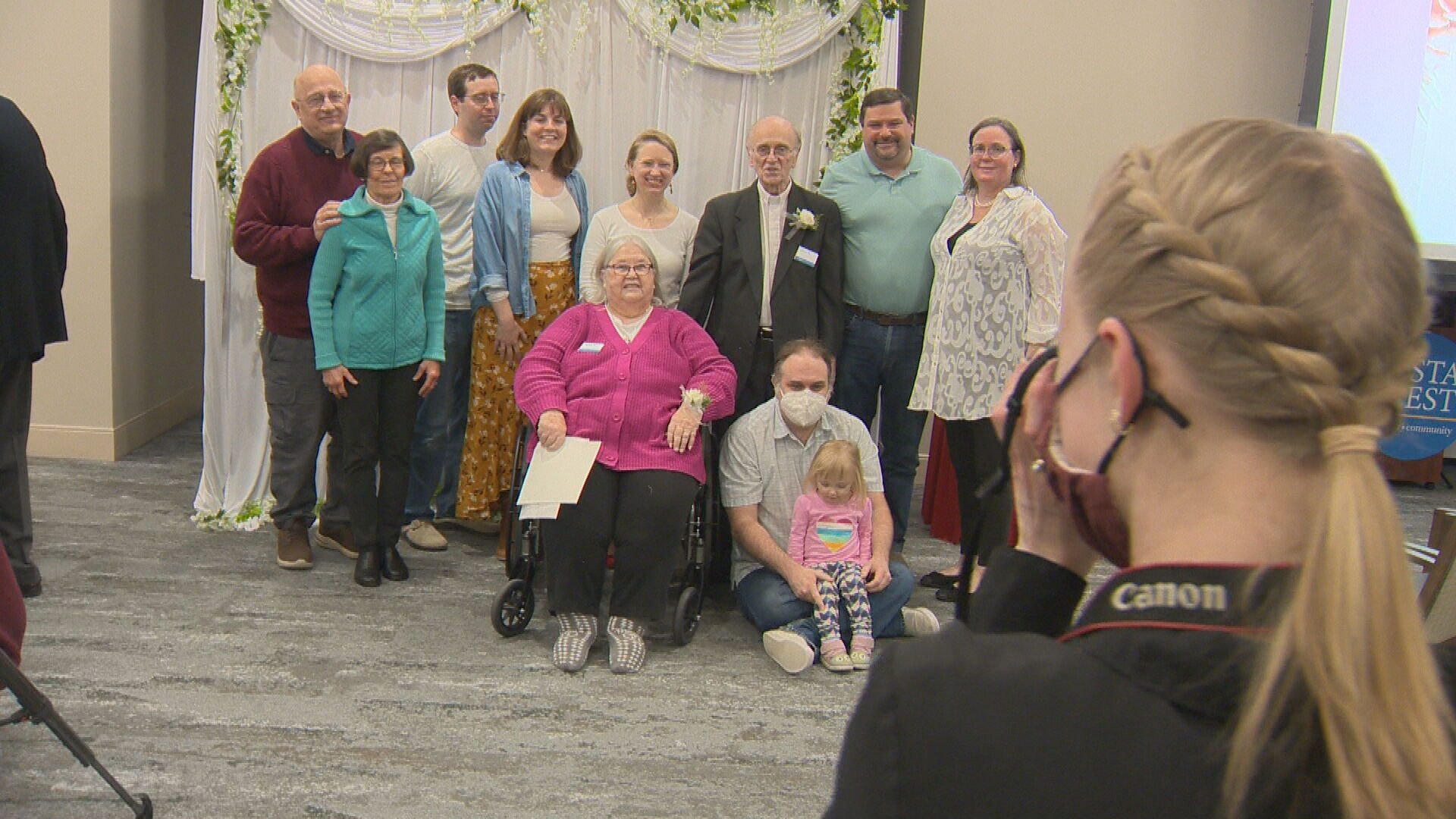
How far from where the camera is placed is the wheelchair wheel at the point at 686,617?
3436mm

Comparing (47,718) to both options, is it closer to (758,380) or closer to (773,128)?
(758,380)

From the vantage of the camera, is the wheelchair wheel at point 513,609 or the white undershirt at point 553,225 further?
the white undershirt at point 553,225

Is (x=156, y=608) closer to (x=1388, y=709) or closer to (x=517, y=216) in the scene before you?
(x=517, y=216)

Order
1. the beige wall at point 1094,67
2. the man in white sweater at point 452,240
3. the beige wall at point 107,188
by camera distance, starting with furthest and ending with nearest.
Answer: the beige wall at point 1094,67 < the beige wall at point 107,188 < the man in white sweater at point 452,240

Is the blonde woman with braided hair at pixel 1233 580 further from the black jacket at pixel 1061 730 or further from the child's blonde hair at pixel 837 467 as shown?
the child's blonde hair at pixel 837 467

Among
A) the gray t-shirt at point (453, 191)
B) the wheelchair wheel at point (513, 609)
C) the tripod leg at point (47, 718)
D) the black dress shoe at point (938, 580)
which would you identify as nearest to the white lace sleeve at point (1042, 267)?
the black dress shoe at point (938, 580)

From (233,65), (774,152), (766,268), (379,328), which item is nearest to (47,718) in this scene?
(379,328)

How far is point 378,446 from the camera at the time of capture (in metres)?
3.87

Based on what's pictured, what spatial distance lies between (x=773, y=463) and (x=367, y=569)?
1280 millimetres

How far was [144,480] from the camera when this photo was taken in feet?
15.9

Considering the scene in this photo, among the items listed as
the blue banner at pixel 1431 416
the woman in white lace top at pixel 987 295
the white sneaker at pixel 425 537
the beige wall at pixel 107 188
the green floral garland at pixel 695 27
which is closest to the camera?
the woman in white lace top at pixel 987 295

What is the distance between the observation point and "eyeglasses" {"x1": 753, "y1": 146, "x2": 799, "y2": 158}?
394 cm

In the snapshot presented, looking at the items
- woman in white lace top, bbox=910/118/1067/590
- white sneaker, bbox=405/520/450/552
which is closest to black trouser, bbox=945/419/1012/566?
woman in white lace top, bbox=910/118/1067/590

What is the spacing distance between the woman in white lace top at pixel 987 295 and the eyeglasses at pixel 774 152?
53 cm
